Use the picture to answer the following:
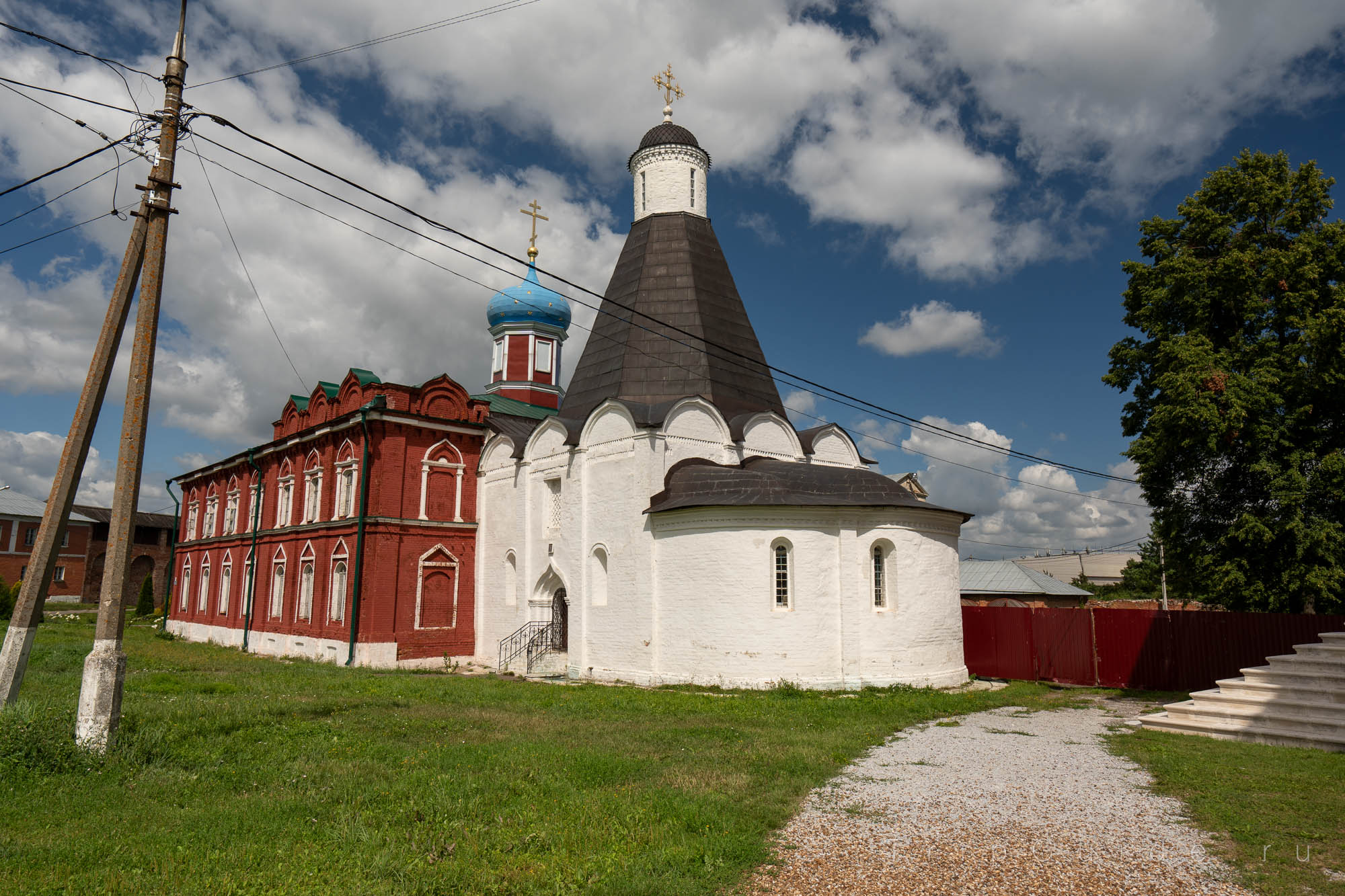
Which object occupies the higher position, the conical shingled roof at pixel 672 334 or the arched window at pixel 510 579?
the conical shingled roof at pixel 672 334

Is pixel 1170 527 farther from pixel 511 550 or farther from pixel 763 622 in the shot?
pixel 511 550

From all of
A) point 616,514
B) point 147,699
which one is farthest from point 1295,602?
point 147,699

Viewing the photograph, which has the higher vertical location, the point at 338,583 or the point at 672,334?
the point at 672,334

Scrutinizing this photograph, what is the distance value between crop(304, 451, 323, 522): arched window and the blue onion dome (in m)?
7.53

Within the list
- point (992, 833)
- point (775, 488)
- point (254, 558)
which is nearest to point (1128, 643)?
point (775, 488)

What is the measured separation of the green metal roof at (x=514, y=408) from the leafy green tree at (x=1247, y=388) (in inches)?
623

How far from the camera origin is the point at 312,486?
24156 mm

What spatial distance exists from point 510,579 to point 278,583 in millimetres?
9327

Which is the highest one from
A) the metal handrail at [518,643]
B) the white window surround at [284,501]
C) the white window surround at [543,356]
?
the white window surround at [543,356]

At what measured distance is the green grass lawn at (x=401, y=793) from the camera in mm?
5270

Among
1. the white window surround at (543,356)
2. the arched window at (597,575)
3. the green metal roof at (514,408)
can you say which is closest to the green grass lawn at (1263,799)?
the arched window at (597,575)

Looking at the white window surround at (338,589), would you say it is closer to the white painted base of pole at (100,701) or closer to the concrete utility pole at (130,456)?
the concrete utility pole at (130,456)

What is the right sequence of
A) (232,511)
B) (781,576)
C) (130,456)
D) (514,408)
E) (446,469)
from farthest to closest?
(232,511), (514,408), (446,469), (781,576), (130,456)

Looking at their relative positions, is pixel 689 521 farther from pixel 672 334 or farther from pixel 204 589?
pixel 204 589
